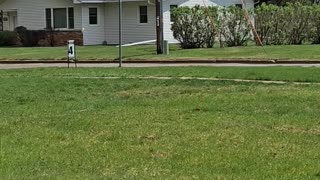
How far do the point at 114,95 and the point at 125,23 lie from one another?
95.2 ft

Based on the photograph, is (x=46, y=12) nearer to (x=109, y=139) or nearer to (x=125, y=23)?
(x=125, y=23)

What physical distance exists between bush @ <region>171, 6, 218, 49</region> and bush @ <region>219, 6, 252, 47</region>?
46cm

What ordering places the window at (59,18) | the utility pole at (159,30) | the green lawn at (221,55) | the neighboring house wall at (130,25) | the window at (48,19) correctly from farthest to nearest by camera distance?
the window at (48,19), the window at (59,18), the neighboring house wall at (130,25), the utility pole at (159,30), the green lawn at (221,55)

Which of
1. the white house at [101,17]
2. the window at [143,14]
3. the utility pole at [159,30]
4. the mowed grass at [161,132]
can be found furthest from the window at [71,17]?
the mowed grass at [161,132]

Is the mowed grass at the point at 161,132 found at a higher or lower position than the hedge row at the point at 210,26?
lower

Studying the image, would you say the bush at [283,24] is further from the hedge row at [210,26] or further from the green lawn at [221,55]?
the green lawn at [221,55]

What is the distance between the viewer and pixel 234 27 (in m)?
31.8

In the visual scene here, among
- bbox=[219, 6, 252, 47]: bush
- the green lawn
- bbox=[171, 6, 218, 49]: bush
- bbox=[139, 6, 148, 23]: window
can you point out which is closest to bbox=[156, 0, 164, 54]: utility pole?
the green lawn

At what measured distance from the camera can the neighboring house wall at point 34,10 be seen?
42.3 meters

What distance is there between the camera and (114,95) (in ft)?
43.7

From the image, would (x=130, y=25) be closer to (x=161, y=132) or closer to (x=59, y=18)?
(x=59, y=18)

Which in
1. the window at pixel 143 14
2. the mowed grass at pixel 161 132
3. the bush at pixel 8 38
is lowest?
the mowed grass at pixel 161 132

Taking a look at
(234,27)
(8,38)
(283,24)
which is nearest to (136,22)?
(8,38)

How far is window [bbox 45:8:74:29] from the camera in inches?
1673
